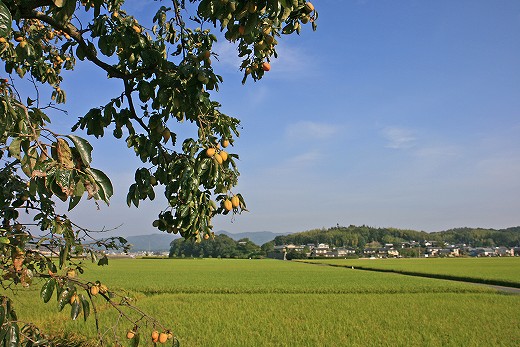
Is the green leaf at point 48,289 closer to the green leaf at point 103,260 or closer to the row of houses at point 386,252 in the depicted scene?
the green leaf at point 103,260

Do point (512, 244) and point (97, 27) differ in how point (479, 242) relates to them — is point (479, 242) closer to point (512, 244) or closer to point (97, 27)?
point (512, 244)

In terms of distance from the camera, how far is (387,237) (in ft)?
474

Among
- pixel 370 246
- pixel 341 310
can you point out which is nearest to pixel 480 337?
pixel 341 310

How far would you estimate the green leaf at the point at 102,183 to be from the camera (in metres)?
1.40

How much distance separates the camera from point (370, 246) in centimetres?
13450

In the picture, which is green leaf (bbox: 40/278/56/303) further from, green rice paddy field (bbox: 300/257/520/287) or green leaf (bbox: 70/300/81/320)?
green rice paddy field (bbox: 300/257/520/287)

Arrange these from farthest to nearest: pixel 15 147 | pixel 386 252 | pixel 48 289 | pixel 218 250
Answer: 1. pixel 386 252
2. pixel 218 250
3. pixel 48 289
4. pixel 15 147

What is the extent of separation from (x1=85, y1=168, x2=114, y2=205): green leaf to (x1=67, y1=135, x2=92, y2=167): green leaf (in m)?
0.03

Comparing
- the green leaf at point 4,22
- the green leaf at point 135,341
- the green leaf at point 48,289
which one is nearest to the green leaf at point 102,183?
the green leaf at point 4,22

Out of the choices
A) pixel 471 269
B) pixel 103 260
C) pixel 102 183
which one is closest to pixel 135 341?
pixel 103 260

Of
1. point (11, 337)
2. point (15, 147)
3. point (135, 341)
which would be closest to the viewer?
point (15, 147)

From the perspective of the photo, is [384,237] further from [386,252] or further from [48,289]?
[48,289]

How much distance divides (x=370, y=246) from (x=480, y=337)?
423 feet

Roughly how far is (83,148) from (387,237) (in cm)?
15111
